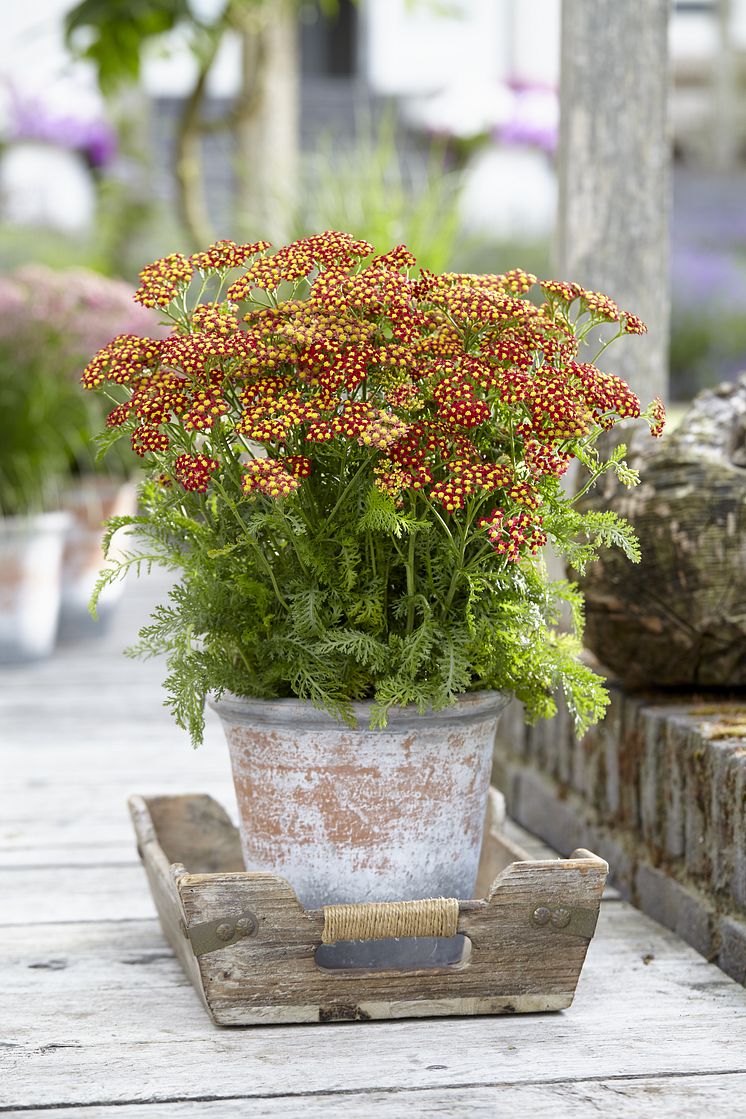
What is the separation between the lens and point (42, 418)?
3.52 m

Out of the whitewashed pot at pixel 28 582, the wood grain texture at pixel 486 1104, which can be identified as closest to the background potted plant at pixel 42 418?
the whitewashed pot at pixel 28 582

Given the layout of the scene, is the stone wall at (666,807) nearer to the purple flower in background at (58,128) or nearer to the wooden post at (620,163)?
the wooden post at (620,163)

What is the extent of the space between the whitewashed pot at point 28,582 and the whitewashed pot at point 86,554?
147 mm

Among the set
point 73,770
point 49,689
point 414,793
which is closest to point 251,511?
point 414,793

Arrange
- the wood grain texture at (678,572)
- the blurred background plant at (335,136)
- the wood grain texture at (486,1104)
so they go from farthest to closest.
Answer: the blurred background plant at (335,136)
the wood grain texture at (678,572)
the wood grain texture at (486,1104)

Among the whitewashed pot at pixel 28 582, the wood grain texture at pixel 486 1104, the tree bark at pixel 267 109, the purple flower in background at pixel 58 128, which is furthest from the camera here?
the purple flower in background at pixel 58 128

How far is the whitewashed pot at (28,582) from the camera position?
3320 millimetres

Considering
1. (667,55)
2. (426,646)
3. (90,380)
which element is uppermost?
(667,55)

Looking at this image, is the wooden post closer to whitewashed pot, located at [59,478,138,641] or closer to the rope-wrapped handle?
the rope-wrapped handle

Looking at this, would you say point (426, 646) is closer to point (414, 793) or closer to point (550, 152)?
point (414, 793)

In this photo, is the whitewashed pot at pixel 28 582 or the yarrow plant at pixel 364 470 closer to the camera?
the yarrow plant at pixel 364 470

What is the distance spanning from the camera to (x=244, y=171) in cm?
508

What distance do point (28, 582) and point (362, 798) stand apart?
6.80ft

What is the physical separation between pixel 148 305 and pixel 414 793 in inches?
21.7
